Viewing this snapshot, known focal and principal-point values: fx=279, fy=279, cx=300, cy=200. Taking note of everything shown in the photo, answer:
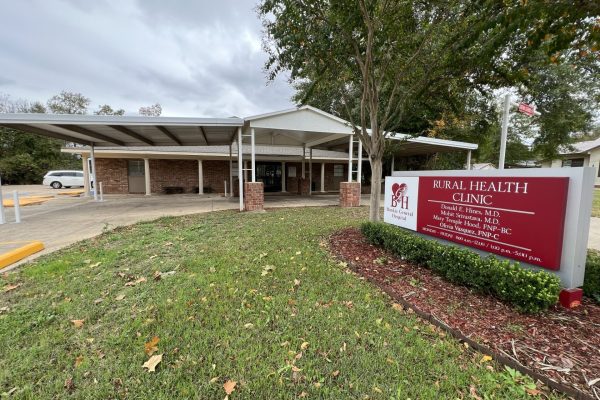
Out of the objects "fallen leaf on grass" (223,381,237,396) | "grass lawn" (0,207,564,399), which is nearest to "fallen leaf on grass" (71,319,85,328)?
"grass lawn" (0,207,564,399)

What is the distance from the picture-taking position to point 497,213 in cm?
336

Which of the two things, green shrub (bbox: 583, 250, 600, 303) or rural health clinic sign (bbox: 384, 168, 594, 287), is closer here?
rural health clinic sign (bbox: 384, 168, 594, 287)

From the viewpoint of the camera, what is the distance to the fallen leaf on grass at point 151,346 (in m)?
2.38

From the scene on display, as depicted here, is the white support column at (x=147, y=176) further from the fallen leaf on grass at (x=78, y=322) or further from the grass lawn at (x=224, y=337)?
the fallen leaf on grass at (x=78, y=322)

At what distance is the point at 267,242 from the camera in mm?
5652

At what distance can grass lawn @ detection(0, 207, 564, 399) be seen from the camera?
203cm

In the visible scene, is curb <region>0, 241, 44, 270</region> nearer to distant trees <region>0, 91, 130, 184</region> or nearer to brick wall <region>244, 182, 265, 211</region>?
brick wall <region>244, 182, 265, 211</region>

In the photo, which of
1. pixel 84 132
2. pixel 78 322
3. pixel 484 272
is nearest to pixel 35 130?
pixel 84 132

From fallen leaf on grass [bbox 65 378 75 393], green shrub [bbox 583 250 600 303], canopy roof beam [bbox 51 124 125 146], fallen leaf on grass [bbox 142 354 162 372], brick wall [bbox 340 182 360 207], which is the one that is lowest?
fallen leaf on grass [bbox 65 378 75 393]

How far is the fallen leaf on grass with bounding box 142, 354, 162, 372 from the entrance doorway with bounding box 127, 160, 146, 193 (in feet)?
58.8

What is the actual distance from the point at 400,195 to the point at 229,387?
4074 millimetres

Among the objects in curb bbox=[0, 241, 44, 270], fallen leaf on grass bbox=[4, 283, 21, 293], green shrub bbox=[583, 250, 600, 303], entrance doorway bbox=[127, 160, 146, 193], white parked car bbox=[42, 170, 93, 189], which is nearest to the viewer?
green shrub bbox=[583, 250, 600, 303]

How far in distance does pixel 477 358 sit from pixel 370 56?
467 centimetres

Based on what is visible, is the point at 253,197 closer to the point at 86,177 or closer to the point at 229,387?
the point at 229,387
